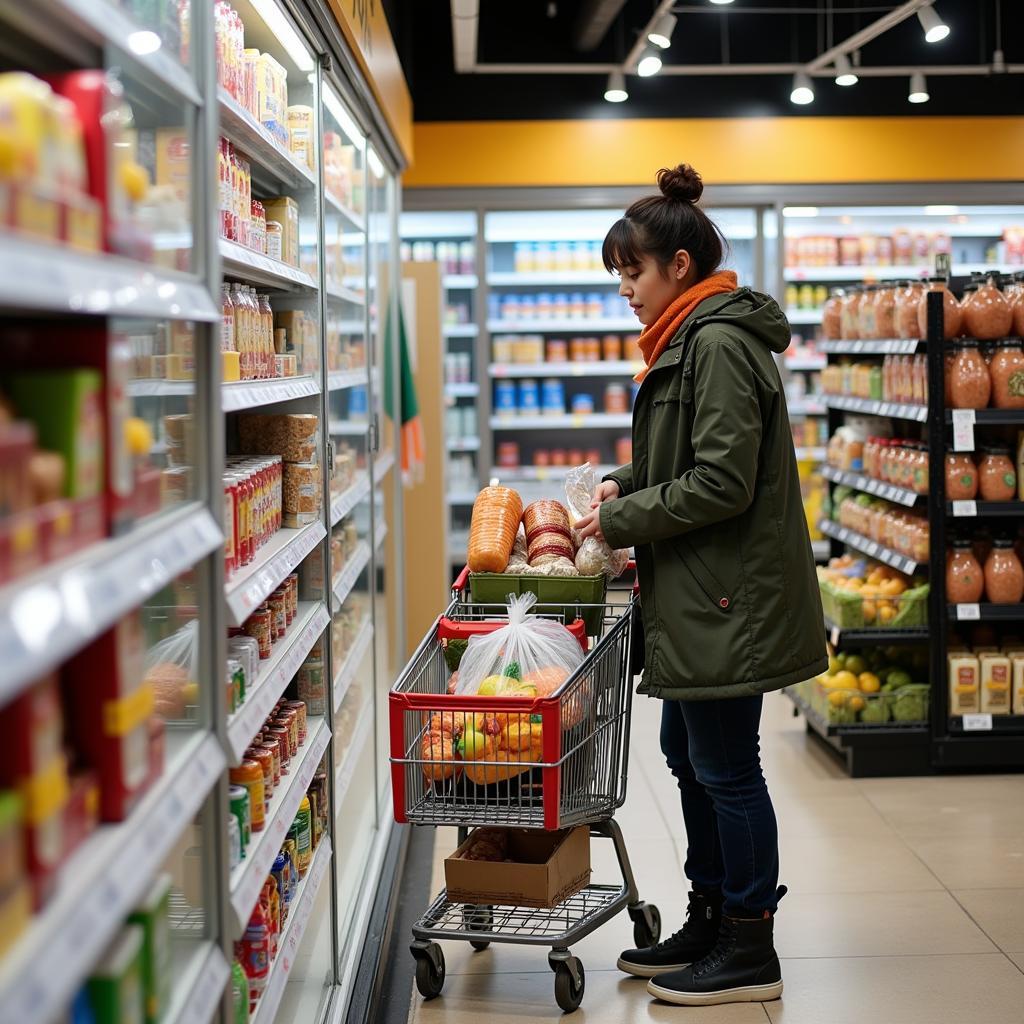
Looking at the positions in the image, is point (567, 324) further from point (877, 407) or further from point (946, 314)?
point (946, 314)

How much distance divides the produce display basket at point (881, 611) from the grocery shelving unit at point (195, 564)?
211 cm

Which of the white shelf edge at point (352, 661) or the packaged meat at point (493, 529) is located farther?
the white shelf edge at point (352, 661)

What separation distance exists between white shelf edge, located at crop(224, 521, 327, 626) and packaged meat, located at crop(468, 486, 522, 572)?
365 mm

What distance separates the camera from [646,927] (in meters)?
3.44

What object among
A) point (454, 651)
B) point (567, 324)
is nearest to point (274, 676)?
point (454, 651)

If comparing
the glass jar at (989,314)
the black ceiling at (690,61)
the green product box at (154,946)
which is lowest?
the green product box at (154,946)

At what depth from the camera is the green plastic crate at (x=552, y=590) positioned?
303cm

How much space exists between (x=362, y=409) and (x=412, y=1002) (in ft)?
6.69

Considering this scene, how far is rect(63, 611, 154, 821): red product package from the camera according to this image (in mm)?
1355

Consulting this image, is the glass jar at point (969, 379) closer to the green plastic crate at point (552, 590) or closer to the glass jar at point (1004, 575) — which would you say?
the glass jar at point (1004, 575)

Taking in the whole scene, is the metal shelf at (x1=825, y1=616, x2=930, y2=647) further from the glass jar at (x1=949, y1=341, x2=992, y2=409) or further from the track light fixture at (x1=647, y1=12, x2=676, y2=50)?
the track light fixture at (x1=647, y1=12, x2=676, y2=50)

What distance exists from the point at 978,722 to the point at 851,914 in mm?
1483

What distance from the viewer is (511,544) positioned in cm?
312

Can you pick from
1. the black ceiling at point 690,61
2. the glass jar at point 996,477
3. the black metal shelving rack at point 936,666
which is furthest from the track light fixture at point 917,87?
the glass jar at point 996,477
